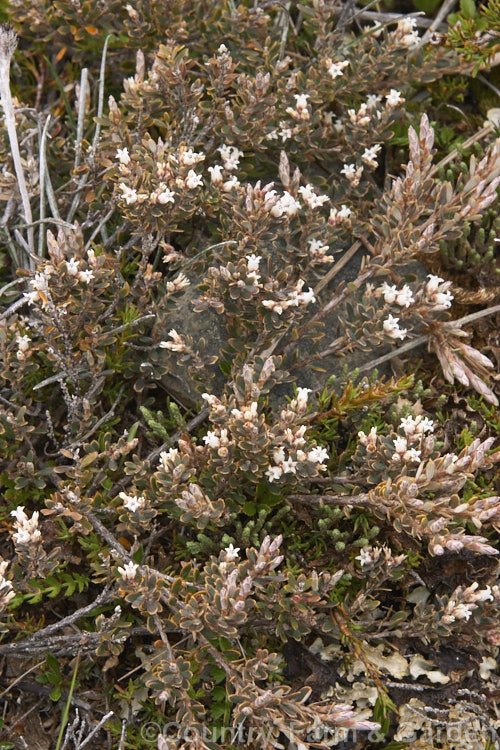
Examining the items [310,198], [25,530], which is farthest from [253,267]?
[25,530]

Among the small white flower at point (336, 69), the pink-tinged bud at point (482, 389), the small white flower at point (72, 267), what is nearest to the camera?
the small white flower at point (72, 267)

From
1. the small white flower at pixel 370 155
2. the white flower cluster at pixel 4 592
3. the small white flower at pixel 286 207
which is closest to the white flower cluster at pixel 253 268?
→ the small white flower at pixel 286 207

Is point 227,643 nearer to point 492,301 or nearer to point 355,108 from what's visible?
point 492,301

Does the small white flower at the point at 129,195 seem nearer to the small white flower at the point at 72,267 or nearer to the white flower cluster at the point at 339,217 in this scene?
the small white flower at the point at 72,267

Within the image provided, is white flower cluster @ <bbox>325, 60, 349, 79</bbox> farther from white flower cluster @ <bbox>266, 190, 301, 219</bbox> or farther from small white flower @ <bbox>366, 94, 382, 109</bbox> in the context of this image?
white flower cluster @ <bbox>266, 190, 301, 219</bbox>

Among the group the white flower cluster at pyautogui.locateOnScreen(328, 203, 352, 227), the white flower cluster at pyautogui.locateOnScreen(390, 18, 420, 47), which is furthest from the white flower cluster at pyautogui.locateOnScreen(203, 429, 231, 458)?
the white flower cluster at pyautogui.locateOnScreen(390, 18, 420, 47)

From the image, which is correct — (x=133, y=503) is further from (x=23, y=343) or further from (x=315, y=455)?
(x=23, y=343)

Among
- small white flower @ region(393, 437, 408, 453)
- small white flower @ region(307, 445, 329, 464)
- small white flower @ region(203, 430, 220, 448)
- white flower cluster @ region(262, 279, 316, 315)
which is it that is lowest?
small white flower @ region(307, 445, 329, 464)

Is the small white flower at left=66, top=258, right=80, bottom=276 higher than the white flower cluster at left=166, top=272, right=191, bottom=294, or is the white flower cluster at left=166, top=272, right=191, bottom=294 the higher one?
the small white flower at left=66, top=258, right=80, bottom=276
